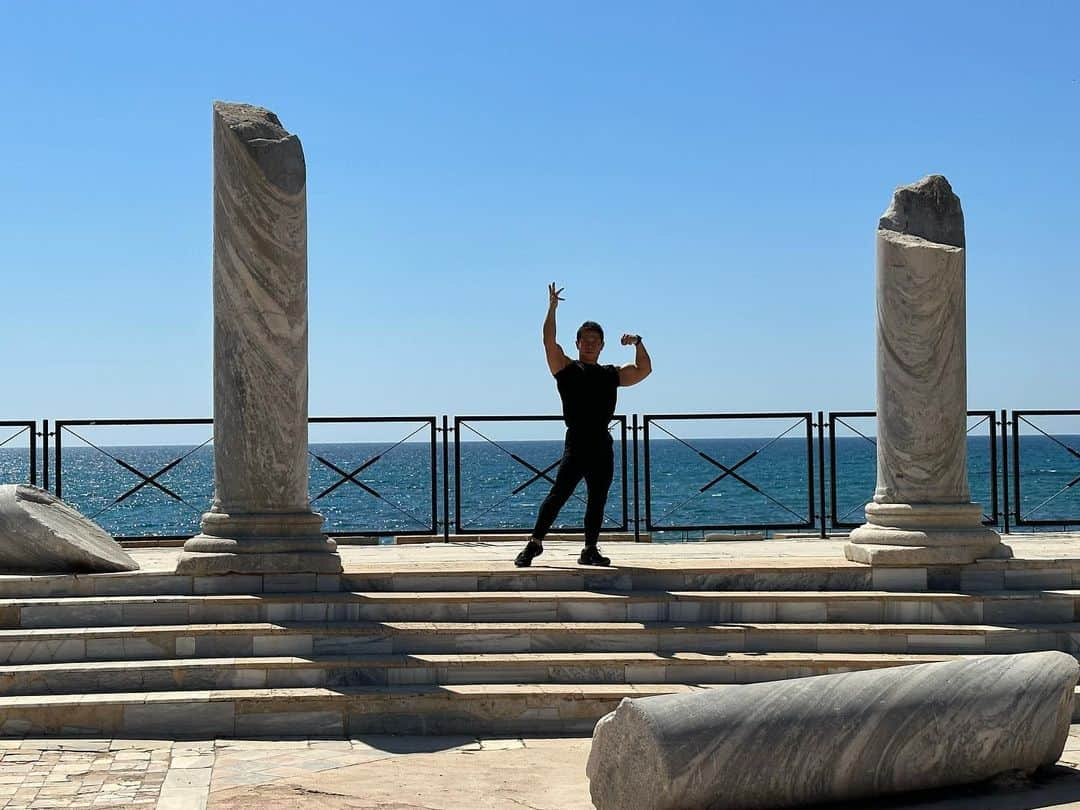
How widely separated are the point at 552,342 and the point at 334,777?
4.46 metres

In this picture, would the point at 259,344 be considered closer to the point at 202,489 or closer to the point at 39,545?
the point at 39,545

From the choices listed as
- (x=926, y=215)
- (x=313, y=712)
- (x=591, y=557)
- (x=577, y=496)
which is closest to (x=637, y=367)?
(x=591, y=557)

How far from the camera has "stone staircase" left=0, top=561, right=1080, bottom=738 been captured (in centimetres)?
912

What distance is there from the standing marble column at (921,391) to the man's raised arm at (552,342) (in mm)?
2694

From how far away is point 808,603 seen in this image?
34.7ft

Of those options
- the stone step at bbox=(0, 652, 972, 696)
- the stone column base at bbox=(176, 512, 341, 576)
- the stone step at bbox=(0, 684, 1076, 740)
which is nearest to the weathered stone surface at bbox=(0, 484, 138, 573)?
the stone column base at bbox=(176, 512, 341, 576)

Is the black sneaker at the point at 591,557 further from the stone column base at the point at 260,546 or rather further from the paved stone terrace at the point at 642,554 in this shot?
the stone column base at the point at 260,546

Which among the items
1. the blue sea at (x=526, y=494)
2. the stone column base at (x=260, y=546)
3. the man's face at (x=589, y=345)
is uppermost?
the man's face at (x=589, y=345)

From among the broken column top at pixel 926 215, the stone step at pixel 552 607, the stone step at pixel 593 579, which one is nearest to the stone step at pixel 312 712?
the stone step at pixel 552 607

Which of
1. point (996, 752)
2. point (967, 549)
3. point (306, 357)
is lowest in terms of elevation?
point (996, 752)

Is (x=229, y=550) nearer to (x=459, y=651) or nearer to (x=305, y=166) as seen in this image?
(x=459, y=651)

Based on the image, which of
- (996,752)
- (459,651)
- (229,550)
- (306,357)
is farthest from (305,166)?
(996,752)

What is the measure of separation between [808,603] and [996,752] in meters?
3.20

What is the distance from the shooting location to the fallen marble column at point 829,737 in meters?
6.82
